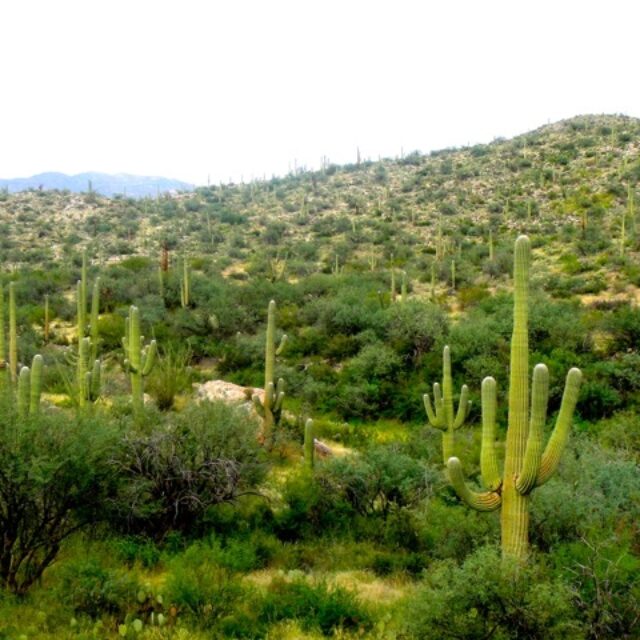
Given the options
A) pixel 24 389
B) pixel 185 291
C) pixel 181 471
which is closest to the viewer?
pixel 24 389

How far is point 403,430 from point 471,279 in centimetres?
1619

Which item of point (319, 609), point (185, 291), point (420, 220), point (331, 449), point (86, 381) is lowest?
point (331, 449)

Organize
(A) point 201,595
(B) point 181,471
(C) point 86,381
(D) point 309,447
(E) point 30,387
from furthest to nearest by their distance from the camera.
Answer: (D) point 309,447
(C) point 86,381
(E) point 30,387
(B) point 181,471
(A) point 201,595

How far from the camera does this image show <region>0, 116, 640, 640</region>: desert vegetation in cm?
673

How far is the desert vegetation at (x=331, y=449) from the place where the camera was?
265 inches

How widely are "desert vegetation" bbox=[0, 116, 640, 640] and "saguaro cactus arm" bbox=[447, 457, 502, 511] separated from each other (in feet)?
0.08

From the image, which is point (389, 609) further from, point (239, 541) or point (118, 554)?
point (118, 554)

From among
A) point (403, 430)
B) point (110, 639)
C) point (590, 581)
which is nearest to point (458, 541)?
point (590, 581)

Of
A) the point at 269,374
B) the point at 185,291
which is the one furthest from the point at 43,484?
the point at 185,291

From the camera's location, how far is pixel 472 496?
22.6ft

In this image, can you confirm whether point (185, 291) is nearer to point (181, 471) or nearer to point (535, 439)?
point (181, 471)

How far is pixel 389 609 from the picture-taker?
7430mm

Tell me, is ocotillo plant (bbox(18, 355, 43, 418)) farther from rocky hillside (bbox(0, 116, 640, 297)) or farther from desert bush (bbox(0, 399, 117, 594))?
rocky hillside (bbox(0, 116, 640, 297))

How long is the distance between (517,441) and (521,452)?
0.40ft
